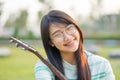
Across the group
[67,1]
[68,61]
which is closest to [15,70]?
[67,1]

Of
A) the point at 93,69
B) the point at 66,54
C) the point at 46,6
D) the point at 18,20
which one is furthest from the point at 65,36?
the point at 18,20

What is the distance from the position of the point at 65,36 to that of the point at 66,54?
17 cm

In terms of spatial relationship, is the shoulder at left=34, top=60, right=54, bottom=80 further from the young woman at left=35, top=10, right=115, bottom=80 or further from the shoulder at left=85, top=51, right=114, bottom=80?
the shoulder at left=85, top=51, right=114, bottom=80

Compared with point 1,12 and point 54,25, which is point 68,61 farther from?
point 1,12

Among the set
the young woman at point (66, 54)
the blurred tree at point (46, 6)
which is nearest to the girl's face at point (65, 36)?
the young woman at point (66, 54)

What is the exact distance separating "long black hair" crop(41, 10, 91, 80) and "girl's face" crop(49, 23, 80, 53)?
0.08 ft

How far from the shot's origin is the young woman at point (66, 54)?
8.00 ft

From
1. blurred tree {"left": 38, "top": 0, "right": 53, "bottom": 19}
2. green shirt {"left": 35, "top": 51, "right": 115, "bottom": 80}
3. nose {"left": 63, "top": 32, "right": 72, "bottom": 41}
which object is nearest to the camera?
nose {"left": 63, "top": 32, "right": 72, "bottom": 41}

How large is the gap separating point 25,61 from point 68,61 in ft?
29.6

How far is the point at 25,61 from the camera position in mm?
11555

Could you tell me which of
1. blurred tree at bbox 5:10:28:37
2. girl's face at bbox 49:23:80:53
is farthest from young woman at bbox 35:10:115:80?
blurred tree at bbox 5:10:28:37

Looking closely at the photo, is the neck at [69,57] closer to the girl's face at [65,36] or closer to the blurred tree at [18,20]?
the girl's face at [65,36]

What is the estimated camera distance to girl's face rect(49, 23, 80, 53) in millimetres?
2428

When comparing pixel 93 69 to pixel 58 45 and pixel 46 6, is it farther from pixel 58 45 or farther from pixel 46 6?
pixel 46 6
